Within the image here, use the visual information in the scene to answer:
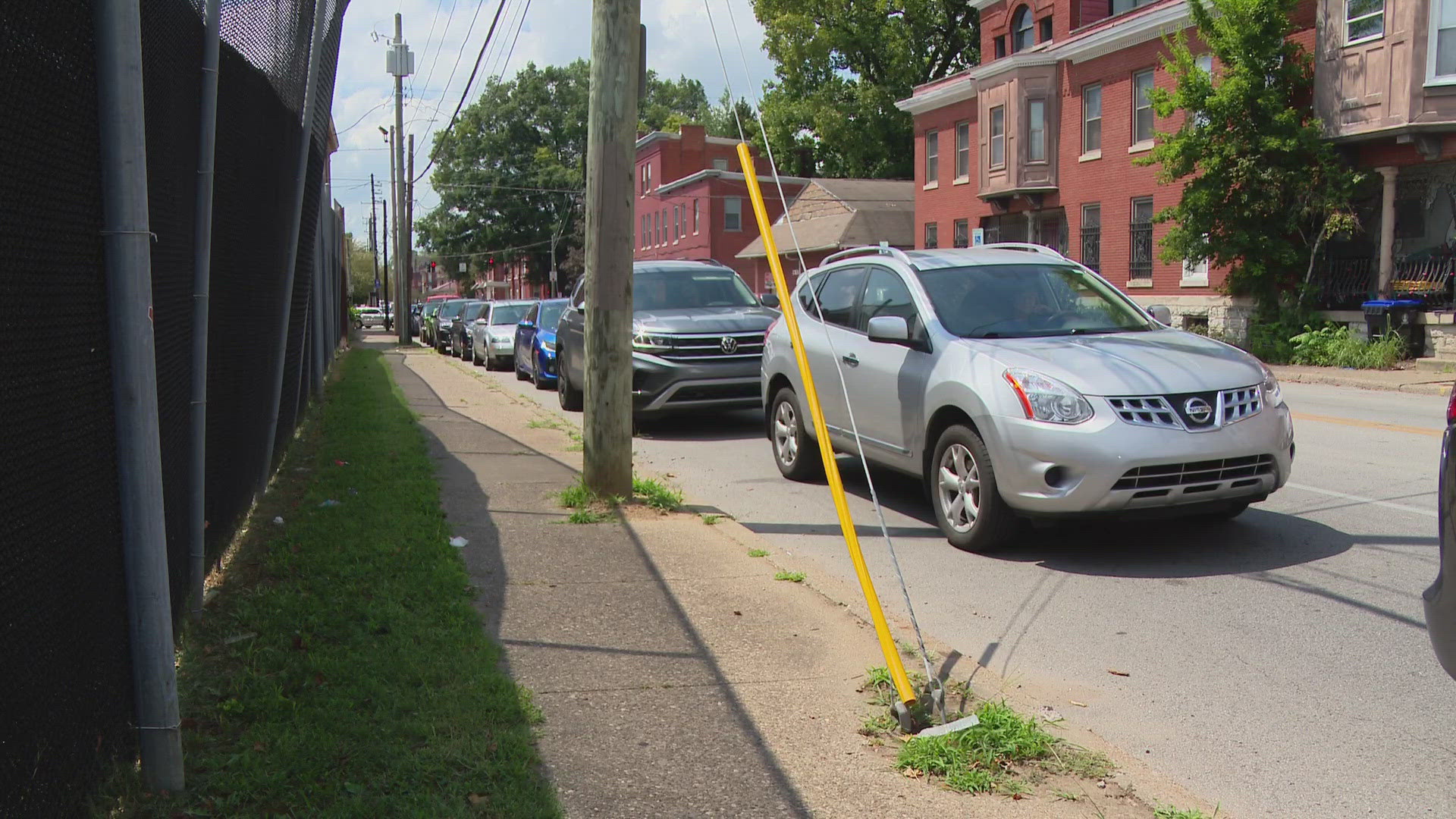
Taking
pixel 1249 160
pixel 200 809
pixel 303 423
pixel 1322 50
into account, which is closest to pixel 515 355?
pixel 303 423

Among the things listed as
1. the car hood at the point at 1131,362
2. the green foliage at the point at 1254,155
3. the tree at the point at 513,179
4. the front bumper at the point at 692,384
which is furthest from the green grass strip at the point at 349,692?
the tree at the point at 513,179

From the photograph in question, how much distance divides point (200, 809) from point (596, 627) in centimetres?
207

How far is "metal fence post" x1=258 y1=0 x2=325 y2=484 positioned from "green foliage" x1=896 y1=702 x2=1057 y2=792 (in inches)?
210

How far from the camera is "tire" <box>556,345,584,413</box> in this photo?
15820 mm

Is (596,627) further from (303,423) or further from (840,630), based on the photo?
(303,423)

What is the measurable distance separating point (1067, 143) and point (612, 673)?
30.2m

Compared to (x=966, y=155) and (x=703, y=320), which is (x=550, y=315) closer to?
(x=703, y=320)

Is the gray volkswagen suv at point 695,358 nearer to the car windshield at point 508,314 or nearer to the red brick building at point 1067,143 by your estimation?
the car windshield at point 508,314

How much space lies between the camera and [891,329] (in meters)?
7.42

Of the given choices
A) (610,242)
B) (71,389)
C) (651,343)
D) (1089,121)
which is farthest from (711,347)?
(1089,121)

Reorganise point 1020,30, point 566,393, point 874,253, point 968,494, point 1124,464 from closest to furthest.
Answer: point 1124,464
point 968,494
point 874,253
point 566,393
point 1020,30

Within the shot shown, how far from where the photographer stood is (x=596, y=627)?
523 centimetres

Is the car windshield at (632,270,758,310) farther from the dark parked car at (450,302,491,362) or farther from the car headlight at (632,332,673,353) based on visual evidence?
the dark parked car at (450,302,491,362)

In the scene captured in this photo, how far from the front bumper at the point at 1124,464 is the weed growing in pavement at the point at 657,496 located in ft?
7.77
